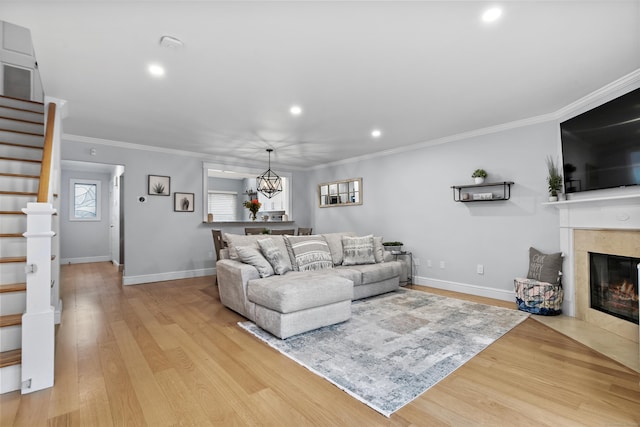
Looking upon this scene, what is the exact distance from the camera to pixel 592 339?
2.81m

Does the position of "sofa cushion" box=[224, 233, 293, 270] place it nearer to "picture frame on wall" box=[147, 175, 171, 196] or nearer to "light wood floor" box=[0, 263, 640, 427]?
"light wood floor" box=[0, 263, 640, 427]

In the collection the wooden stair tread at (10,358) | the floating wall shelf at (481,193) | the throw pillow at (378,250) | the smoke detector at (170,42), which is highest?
the smoke detector at (170,42)

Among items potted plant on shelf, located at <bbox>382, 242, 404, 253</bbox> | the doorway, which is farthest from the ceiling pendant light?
the doorway

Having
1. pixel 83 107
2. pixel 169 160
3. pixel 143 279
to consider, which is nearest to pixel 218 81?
pixel 83 107

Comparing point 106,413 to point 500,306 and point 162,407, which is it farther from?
point 500,306

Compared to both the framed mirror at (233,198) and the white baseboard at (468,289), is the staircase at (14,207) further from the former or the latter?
the white baseboard at (468,289)

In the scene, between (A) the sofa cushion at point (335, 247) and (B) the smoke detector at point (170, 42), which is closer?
(B) the smoke detector at point (170, 42)

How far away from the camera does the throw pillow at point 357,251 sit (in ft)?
14.9

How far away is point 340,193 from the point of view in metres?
6.83

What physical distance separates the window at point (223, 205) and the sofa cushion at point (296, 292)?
7.18m

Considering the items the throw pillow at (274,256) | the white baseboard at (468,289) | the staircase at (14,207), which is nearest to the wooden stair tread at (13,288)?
the staircase at (14,207)

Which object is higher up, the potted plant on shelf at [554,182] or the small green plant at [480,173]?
the small green plant at [480,173]

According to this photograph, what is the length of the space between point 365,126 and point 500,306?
2981 mm

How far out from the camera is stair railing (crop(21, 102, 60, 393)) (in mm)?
1989
